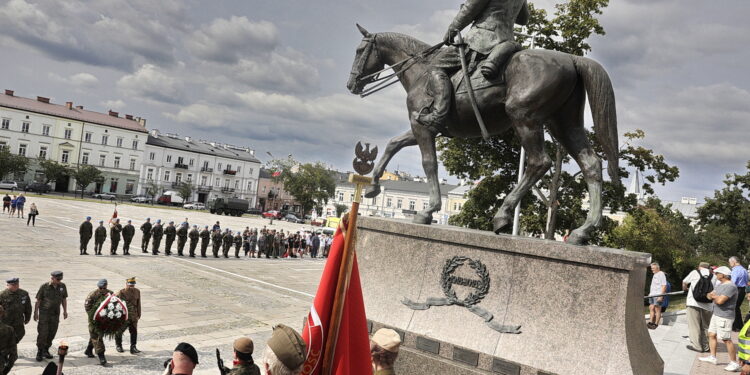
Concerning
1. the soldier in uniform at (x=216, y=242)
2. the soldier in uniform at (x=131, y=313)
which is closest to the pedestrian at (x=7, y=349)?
the soldier in uniform at (x=131, y=313)

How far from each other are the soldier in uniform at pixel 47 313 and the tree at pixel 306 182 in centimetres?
7198

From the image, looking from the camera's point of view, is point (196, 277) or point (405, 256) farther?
point (196, 277)

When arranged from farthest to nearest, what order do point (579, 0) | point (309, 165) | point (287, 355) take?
point (309, 165) → point (579, 0) → point (287, 355)

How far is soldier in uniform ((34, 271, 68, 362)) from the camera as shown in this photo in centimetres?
706

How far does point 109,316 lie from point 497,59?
6.52 meters

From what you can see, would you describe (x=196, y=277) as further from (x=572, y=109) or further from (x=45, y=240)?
(x=572, y=109)

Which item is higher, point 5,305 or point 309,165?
point 309,165

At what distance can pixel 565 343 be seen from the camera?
163 inches

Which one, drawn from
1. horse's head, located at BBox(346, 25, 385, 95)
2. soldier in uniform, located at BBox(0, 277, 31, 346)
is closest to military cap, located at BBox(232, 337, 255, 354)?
horse's head, located at BBox(346, 25, 385, 95)

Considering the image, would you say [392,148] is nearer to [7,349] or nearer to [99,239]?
[7,349]

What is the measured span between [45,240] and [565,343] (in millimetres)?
22447

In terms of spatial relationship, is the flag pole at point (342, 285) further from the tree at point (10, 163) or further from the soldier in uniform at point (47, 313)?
the tree at point (10, 163)

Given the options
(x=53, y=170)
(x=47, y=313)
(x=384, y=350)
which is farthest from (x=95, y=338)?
(x=53, y=170)

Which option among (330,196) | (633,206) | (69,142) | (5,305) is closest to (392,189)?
(330,196)
